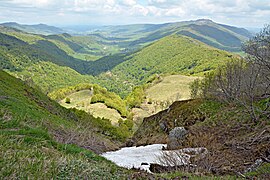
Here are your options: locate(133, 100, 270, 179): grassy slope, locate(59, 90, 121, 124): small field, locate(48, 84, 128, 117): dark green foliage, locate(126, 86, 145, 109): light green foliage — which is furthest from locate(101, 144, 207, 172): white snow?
locate(126, 86, 145, 109): light green foliage

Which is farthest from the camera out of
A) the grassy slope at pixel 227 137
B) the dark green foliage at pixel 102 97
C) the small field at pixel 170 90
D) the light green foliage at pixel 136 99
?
the small field at pixel 170 90

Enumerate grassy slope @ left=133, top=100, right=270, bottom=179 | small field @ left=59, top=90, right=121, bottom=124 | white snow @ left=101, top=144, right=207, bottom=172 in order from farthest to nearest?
small field @ left=59, top=90, right=121, bottom=124, white snow @ left=101, top=144, right=207, bottom=172, grassy slope @ left=133, top=100, right=270, bottom=179

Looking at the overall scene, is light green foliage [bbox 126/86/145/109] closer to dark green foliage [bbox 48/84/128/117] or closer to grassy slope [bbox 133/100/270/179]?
dark green foliage [bbox 48/84/128/117]

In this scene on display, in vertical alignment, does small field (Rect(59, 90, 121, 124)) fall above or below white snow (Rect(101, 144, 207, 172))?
below

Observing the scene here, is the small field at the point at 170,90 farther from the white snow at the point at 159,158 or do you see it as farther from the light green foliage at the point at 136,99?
the white snow at the point at 159,158

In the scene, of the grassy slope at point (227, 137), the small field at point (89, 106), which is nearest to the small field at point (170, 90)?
the small field at point (89, 106)

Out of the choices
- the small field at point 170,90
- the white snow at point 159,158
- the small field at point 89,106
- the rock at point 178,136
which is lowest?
the small field at point 89,106

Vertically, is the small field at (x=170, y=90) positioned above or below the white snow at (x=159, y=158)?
below

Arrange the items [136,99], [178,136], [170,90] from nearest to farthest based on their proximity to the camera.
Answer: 1. [178,136]
2. [136,99]
3. [170,90]

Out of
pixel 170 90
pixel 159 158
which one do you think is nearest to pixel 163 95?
pixel 170 90

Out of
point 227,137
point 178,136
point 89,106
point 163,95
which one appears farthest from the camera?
point 163,95

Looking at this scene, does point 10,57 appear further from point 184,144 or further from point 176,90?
point 184,144

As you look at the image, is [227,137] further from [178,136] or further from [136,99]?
[136,99]

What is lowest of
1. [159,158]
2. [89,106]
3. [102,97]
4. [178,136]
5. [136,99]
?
[89,106]
